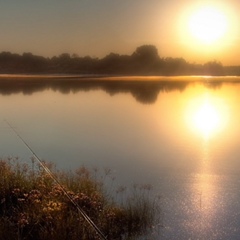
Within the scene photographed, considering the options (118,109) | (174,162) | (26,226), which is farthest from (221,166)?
(118,109)

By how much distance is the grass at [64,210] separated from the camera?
5.86 m

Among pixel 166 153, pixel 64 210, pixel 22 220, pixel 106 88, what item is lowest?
pixel 106 88

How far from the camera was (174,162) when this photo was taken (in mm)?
11898

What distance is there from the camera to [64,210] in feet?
20.9

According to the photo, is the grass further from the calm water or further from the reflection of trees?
the reflection of trees

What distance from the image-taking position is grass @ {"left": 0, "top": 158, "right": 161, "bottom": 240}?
19.2 feet

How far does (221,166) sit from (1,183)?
563 cm

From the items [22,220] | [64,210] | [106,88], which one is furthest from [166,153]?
[106,88]

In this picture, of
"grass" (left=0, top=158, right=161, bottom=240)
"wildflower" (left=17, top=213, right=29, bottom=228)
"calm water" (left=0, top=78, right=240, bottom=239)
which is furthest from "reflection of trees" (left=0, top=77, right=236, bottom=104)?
"wildflower" (left=17, top=213, right=29, bottom=228)

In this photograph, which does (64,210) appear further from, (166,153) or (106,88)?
(106,88)

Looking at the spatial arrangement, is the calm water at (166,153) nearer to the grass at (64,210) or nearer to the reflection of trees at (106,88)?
the grass at (64,210)

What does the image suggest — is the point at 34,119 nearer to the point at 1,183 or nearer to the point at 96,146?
the point at 96,146

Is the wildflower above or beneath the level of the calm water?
above

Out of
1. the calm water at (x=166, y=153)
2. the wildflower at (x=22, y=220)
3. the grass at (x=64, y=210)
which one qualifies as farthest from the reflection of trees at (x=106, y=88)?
the wildflower at (x=22, y=220)
